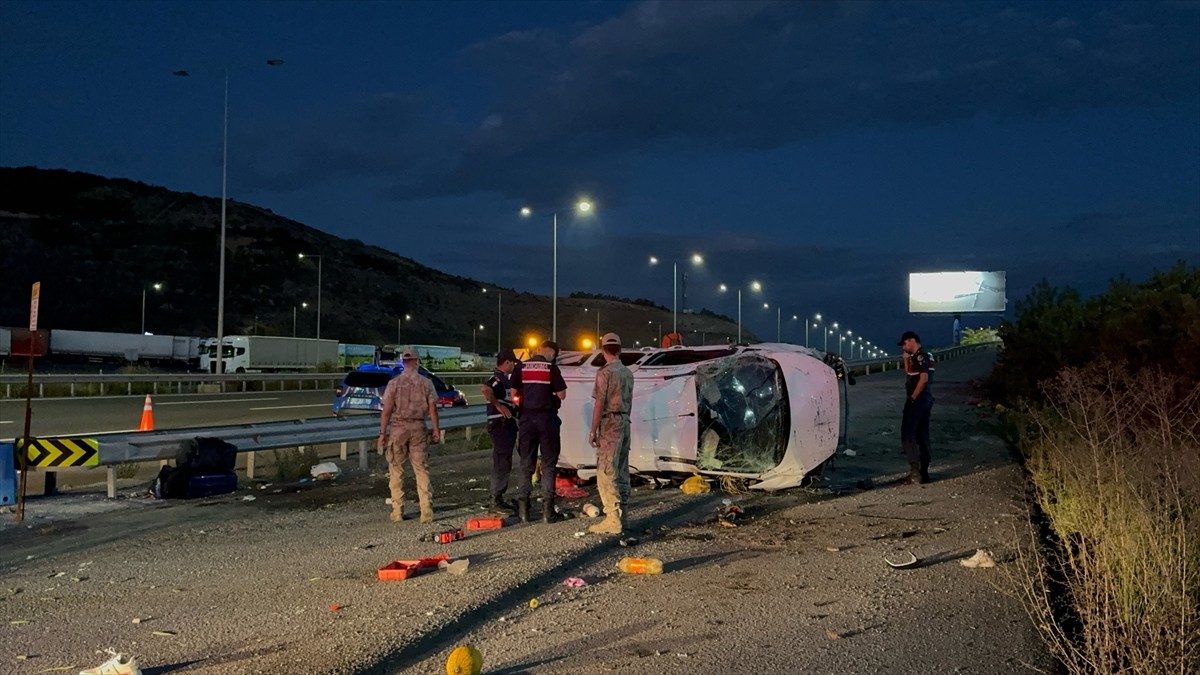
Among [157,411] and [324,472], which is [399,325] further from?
[324,472]

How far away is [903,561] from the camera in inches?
293

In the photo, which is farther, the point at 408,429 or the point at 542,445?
the point at 542,445

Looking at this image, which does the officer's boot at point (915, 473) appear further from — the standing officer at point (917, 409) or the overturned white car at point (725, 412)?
the overturned white car at point (725, 412)

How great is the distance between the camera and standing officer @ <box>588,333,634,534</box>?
879 centimetres

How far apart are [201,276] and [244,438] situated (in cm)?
7615

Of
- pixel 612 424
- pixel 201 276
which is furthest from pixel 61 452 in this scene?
pixel 201 276

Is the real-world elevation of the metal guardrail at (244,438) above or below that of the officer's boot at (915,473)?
above

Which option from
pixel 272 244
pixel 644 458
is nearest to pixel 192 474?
pixel 644 458

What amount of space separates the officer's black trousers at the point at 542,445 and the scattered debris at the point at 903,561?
337 cm

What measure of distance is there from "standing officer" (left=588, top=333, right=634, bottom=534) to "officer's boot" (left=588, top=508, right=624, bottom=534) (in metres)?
0.02

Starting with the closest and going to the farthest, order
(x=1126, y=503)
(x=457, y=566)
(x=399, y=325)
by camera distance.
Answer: (x=1126, y=503)
(x=457, y=566)
(x=399, y=325)

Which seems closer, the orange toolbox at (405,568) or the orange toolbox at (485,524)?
Result: the orange toolbox at (405,568)

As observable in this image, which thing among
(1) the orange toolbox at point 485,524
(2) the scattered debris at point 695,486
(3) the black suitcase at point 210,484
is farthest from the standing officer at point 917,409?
(3) the black suitcase at point 210,484

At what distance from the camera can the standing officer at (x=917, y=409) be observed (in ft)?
38.0
